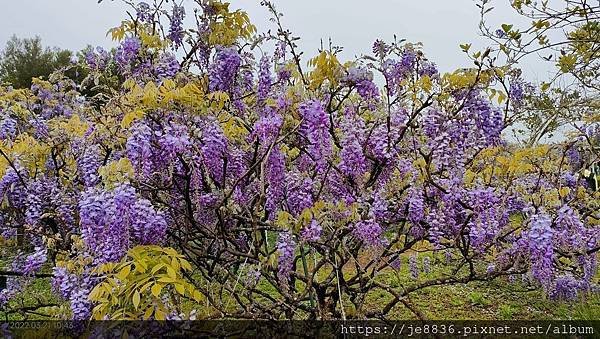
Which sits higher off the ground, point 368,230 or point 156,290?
point 368,230

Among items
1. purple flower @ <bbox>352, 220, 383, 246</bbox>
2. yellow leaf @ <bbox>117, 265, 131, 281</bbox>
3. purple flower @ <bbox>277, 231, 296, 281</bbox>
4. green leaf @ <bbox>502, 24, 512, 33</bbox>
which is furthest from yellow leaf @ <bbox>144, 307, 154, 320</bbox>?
green leaf @ <bbox>502, 24, 512, 33</bbox>

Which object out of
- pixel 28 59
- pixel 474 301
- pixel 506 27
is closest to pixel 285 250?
pixel 506 27

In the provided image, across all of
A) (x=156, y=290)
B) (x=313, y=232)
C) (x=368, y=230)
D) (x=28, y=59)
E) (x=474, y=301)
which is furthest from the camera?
(x=28, y=59)

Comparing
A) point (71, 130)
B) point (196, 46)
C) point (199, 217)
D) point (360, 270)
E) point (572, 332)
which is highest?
point (196, 46)

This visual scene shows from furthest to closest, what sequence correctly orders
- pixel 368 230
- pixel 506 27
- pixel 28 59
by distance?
pixel 28 59 < pixel 506 27 < pixel 368 230

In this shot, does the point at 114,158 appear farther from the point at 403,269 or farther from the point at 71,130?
the point at 403,269

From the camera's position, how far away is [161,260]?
7.34 ft

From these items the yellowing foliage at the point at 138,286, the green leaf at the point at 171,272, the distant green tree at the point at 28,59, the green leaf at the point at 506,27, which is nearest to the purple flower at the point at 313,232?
the yellowing foliage at the point at 138,286

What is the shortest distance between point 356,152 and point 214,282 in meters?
1.17

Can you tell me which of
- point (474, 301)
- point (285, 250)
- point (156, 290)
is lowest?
point (474, 301)

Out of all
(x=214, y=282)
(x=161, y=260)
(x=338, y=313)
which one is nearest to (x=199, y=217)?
(x=214, y=282)

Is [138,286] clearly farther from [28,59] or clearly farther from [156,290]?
[28,59]

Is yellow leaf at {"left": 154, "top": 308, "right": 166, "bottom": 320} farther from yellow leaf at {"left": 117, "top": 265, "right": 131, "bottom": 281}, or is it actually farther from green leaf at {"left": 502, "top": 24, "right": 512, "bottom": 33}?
green leaf at {"left": 502, "top": 24, "right": 512, "bottom": 33}

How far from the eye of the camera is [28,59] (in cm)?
2275
